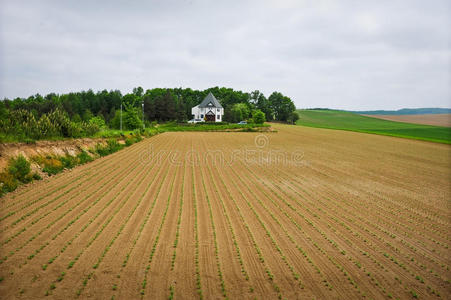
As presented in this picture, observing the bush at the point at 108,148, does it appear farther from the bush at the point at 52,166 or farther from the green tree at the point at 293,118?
the green tree at the point at 293,118

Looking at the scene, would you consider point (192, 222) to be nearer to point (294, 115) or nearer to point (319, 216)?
point (319, 216)

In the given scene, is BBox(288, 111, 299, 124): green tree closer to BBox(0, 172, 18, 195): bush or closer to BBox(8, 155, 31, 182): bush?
BBox(8, 155, 31, 182): bush

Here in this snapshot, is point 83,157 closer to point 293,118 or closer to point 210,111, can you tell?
point 210,111

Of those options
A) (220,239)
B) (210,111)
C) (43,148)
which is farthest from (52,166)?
(210,111)

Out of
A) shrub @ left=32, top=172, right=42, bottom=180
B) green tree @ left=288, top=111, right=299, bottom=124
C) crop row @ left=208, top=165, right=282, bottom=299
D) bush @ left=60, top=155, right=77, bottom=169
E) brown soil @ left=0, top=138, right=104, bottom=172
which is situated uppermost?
green tree @ left=288, top=111, right=299, bottom=124

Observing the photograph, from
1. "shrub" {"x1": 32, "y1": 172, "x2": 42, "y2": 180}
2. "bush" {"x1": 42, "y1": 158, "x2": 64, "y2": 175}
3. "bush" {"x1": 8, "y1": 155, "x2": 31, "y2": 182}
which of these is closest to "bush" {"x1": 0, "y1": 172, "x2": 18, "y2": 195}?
"bush" {"x1": 8, "y1": 155, "x2": 31, "y2": 182}

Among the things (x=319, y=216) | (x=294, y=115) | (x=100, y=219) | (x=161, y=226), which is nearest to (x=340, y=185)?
(x=319, y=216)
